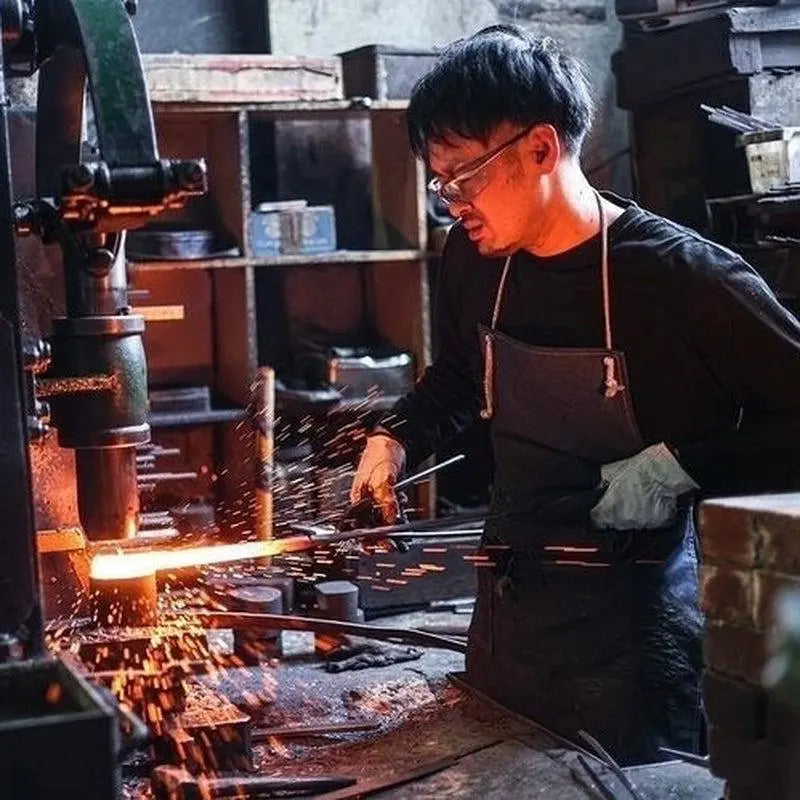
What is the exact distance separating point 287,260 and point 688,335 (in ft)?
8.78

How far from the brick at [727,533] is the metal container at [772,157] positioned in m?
2.74

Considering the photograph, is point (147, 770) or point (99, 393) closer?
point (99, 393)

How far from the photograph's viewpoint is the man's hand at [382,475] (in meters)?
3.00

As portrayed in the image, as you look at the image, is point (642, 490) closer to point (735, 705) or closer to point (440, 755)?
point (440, 755)

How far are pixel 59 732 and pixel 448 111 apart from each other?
5.06 feet

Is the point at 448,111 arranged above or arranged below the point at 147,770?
above

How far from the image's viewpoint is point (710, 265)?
2.57 m

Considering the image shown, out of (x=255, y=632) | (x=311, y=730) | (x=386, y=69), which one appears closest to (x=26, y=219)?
(x=311, y=730)

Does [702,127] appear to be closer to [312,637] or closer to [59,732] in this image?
[312,637]

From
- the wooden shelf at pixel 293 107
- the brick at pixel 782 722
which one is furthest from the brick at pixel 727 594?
the wooden shelf at pixel 293 107

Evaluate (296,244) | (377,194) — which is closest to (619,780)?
(296,244)

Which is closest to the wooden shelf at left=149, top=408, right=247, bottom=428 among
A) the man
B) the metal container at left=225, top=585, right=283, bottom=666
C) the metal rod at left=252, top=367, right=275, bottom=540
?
the metal rod at left=252, top=367, right=275, bottom=540

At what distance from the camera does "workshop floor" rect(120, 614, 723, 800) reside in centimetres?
221

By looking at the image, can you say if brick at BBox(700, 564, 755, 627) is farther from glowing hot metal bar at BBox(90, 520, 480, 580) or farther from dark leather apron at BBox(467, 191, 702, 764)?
glowing hot metal bar at BBox(90, 520, 480, 580)
